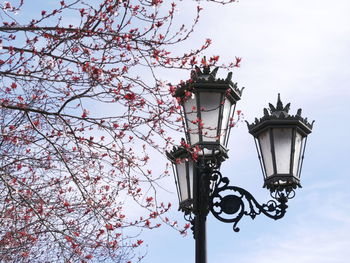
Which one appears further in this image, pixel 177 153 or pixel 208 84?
pixel 177 153

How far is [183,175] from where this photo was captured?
21.9 feet

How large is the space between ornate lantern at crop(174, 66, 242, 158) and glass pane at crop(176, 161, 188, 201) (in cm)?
95

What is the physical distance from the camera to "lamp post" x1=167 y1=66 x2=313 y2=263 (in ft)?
18.3

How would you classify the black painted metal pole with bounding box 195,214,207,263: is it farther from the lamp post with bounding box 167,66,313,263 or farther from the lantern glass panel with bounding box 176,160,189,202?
the lantern glass panel with bounding box 176,160,189,202

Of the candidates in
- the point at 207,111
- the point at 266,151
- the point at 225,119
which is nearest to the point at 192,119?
the point at 207,111

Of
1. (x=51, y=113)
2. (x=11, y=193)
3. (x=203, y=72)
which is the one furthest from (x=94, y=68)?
(x=11, y=193)

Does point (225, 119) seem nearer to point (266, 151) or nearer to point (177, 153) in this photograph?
point (266, 151)

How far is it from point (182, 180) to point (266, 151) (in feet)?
3.42

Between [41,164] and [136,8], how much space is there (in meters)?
2.76

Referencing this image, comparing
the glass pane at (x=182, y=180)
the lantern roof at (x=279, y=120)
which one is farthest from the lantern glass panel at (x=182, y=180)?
the lantern roof at (x=279, y=120)

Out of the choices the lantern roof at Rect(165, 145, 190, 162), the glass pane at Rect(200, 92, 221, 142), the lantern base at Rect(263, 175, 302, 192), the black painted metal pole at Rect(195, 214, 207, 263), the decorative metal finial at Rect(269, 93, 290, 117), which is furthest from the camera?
the lantern roof at Rect(165, 145, 190, 162)

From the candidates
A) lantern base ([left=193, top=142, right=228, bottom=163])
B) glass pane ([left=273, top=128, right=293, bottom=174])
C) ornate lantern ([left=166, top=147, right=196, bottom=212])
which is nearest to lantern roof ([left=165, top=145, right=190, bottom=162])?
ornate lantern ([left=166, top=147, right=196, bottom=212])

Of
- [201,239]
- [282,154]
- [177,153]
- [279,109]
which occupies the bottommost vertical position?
[201,239]

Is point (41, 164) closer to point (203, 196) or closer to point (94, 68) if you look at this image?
point (94, 68)
